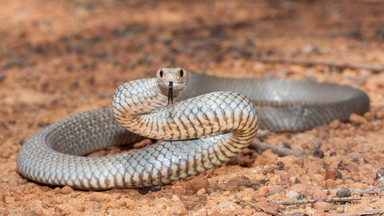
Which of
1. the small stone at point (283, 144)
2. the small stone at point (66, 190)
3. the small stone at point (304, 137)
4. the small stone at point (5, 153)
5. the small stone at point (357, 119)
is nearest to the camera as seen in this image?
the small stone at point (66, 190)

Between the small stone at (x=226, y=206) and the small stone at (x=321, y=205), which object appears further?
the small stone at (x=226, y=206)

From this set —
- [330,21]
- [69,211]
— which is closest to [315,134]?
[69,211]

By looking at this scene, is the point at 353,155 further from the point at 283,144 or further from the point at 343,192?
the point at 343,192

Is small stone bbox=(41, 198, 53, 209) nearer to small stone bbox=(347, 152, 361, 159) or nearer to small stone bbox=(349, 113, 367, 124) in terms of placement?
small stone bbox=(347, 152, 361, 159)

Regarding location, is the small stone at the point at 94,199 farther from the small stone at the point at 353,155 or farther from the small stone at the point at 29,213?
the small stone at the point at 353,155

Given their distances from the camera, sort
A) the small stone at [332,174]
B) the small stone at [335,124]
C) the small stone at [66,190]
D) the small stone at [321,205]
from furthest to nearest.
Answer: the small stone at [335,124] < the small stone at [66,190] < the small stone at [332,174] < the small stone at [321,205]

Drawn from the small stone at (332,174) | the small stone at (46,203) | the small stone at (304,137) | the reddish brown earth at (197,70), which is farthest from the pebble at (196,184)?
the small stone at (304,137)
